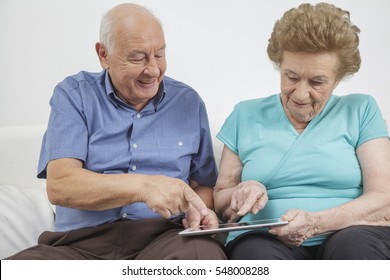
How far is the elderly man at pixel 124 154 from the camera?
1.37 metres

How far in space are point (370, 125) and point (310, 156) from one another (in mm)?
180

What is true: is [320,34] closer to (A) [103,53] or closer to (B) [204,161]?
(B) [204,161]

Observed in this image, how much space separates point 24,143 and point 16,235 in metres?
0.40

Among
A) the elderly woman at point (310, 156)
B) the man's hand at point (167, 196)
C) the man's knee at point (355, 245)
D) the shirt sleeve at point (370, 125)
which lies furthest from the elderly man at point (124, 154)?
the shirt sleeve at point (370, 125)

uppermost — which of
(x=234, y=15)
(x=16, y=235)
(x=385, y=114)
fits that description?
(x=234, y=15)

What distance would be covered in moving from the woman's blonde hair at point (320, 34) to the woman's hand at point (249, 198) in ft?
1.18

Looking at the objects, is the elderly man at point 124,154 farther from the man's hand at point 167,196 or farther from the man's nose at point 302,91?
the man's nose at point 302,91

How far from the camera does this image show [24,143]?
1.95 meters

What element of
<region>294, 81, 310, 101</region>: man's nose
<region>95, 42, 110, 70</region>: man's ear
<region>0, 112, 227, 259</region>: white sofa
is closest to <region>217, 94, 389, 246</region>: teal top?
<region>294, 81, 310, 101</region>: man's nose

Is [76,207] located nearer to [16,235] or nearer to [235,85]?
[16,235]

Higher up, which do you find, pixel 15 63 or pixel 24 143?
pixel 15 63

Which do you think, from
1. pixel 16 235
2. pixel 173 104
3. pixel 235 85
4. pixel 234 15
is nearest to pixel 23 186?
pixel 16 235
